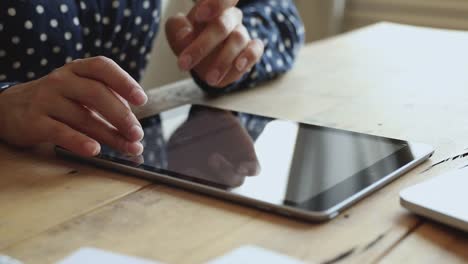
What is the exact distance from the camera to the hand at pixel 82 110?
66 cm

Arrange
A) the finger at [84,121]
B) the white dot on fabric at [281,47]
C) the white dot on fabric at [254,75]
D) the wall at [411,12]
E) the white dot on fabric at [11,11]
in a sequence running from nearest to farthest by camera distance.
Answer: the finger at [84,121]
the white dot on fabric at [11,11]
the white dot on fabric at [254,75]
the white dot on fabric at [281,47]
the wall at [411,12]

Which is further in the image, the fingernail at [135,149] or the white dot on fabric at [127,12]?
the white dot on fabric at [127,12]

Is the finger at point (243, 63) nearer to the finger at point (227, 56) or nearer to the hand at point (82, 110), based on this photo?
the finger at point (227, 56)

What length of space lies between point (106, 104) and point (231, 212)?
0.19 m

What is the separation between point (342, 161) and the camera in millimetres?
629

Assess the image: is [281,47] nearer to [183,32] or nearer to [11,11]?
[183,32]

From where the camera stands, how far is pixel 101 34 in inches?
40.6

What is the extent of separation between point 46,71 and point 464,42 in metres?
0.74

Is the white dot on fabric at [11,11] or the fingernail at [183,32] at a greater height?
the white dot on fabric at [11,11]

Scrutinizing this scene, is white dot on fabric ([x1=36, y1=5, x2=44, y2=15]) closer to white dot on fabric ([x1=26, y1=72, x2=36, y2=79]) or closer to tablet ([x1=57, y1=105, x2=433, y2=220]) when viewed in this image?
white dot on fabric ([x1=26, y1=72, x2=36, y2=79])

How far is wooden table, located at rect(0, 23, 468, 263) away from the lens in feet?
1.59

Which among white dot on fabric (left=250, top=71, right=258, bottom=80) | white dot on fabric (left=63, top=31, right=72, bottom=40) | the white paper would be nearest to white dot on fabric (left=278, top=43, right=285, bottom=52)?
white dot on fabric (left=250, top=71, right=258, bottom=80)


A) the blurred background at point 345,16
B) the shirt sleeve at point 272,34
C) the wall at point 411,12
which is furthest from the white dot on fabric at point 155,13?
the wall at point 411,12

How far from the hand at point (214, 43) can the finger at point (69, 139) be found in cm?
25
